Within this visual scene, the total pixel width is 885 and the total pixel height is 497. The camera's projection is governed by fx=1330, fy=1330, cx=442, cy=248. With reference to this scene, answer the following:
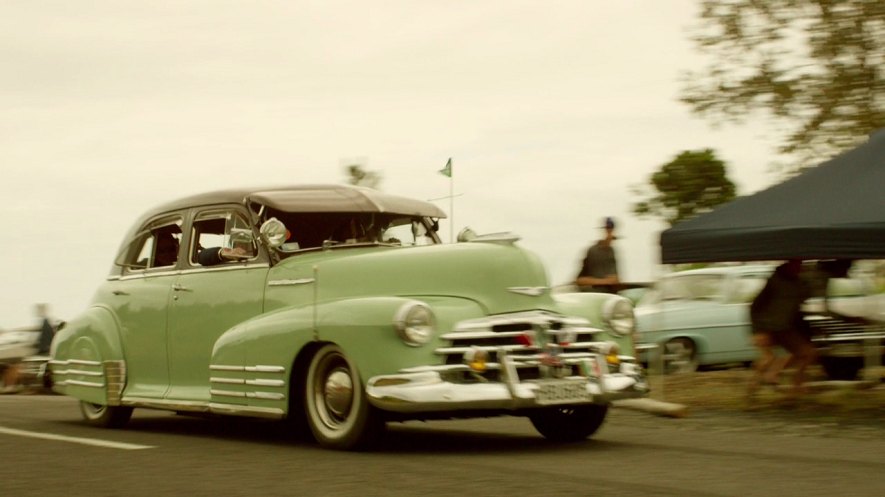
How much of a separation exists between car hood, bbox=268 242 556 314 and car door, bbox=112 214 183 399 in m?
1.76

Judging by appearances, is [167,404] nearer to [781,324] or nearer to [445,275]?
[445,275]

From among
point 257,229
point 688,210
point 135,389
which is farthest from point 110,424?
point 688,210

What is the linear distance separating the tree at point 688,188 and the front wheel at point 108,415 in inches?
1168

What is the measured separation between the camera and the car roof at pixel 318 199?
10062 mm

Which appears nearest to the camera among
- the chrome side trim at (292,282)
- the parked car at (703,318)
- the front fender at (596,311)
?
the front fender at (596,311)

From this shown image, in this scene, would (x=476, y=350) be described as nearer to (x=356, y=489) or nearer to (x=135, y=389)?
(x=356, y=489)

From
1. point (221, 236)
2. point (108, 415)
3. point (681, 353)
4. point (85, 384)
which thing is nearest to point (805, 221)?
point (221, 236)

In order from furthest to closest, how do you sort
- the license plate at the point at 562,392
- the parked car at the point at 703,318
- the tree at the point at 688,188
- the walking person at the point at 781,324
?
the tree at the point at 688,188 < the parked car at the point at 703,318 < the walking person at the point at 781,324 < the license plate at the point at 562,392

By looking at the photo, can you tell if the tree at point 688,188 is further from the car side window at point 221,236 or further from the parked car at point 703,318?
the car side window at point 221,236

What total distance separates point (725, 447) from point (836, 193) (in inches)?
142

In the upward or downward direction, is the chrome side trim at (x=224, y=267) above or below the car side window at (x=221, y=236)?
below

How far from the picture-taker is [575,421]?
9508 mm

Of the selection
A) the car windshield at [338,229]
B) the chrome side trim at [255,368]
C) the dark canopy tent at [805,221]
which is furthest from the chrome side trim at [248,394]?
the dark canopy tent at [805,221]

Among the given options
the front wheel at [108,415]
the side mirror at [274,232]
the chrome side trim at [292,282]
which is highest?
the side mirror at [274,232]
